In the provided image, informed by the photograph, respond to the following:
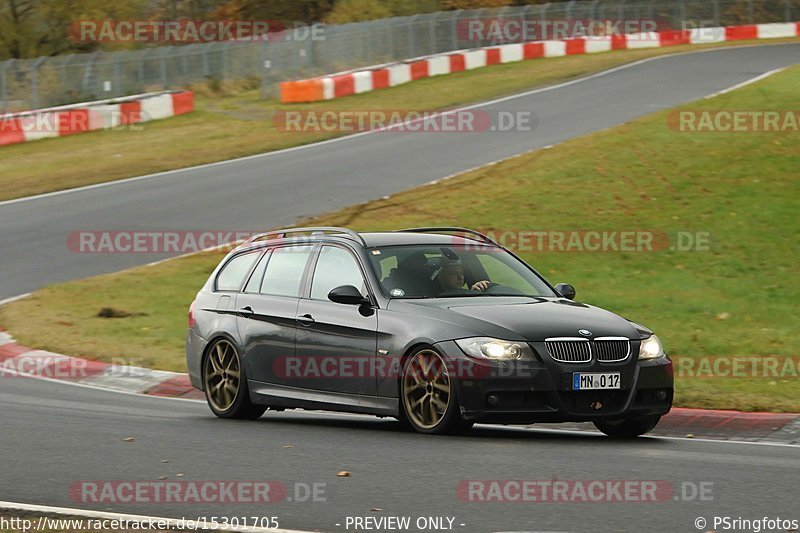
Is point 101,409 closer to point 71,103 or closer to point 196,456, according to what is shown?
point 196,456

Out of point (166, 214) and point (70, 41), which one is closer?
point (166, 214)

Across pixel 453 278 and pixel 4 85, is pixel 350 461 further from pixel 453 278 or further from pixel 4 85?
pixel 4 85

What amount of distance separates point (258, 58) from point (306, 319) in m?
36.0

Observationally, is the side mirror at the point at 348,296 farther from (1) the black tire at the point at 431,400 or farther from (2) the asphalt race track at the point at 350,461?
(2) the asphalt race track at the point at 350,461

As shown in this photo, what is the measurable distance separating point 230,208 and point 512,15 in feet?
98.4

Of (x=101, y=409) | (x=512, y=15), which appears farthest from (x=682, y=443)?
(x=512, y=15)

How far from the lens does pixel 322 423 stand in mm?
11664

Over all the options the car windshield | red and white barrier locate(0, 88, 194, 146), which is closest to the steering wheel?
the car windshield

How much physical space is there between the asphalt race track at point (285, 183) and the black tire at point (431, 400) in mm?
10207

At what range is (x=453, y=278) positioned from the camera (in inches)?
430

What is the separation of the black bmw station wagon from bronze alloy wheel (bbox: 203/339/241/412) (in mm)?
15

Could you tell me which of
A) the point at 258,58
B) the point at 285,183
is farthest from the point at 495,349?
the point at 258,58

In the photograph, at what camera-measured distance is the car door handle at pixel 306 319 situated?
1109 centimetres

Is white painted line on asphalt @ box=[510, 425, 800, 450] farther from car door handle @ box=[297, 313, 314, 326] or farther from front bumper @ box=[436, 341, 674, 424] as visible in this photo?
car door handle @ box=[297, 313, 314, 326]
